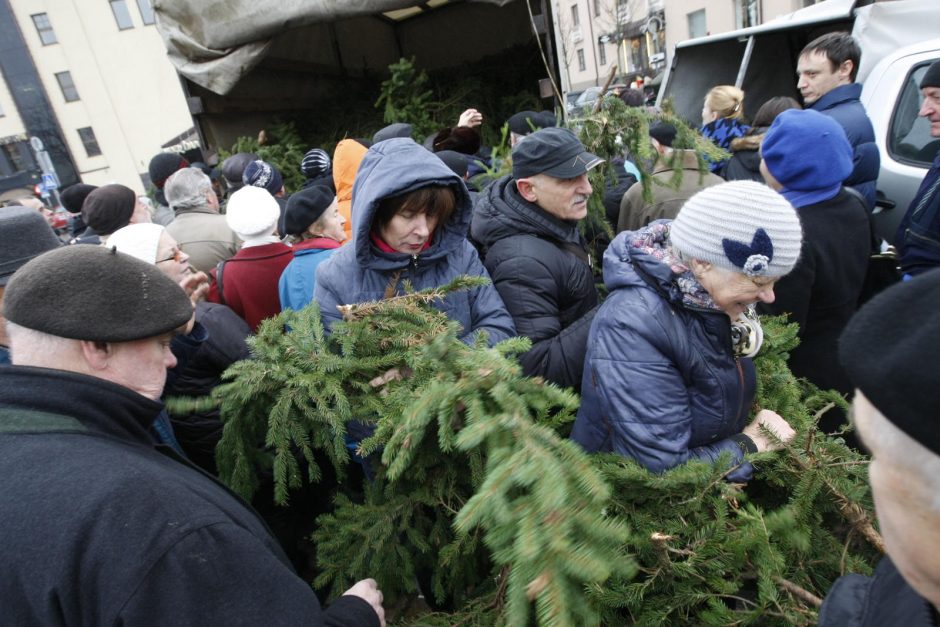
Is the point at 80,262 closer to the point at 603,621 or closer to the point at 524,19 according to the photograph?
the point at 603,621

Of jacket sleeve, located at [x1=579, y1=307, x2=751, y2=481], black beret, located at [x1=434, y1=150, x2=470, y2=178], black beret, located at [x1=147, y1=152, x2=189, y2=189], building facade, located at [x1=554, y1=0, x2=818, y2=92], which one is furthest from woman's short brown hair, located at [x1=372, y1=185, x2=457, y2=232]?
building facade, located at [x1=554, y1=0, x2=818, y2=92]

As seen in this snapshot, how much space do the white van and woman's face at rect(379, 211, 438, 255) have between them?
172 cm

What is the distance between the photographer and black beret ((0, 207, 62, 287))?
1968mm

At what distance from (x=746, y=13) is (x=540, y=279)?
104ft

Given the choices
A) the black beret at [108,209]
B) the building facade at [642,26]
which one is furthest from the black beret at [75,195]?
the building facade at [642,26]

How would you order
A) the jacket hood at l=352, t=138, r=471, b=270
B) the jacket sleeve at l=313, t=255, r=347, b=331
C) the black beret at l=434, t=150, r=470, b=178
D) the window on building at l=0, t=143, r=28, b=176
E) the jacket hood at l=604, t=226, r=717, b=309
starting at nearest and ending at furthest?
the jacket hood at l=604, t=226, r=717, b=309
the jacket hood at l=352, t=138, r=471, b=270
the jacket sleeve at l=313, t=255, r=347, b=331
the black beret at l=434, t=150, r=470, b=178
the window on building at l=0, t=143, r=28, b=176

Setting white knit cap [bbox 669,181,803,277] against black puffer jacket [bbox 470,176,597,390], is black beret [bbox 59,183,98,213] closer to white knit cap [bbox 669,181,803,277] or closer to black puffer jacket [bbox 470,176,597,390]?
black puffer jacket [bbox 470,176,597,390]

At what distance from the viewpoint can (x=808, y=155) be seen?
2.63 m

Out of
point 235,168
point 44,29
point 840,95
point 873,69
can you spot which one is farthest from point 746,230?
point 44,29

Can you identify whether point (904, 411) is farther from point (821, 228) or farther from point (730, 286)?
point (821, 228)

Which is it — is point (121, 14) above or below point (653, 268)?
above

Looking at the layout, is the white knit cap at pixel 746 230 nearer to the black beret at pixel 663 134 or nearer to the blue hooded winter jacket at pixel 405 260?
the blue hooded winter jacket at pixel 405 260

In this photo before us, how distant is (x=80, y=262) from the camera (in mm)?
1304

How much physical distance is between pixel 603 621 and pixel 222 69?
5738 mm
